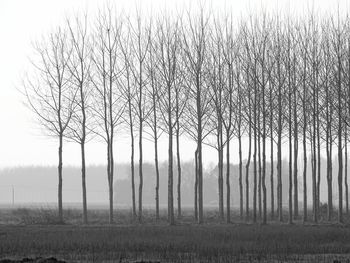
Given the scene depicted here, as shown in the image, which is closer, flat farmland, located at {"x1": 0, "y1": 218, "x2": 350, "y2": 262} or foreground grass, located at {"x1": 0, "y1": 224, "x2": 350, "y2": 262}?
flat farmland, located at {"x1": 0, "y1": 218, "x2": 350, "y2": 262}

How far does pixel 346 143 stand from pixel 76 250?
24.3 m

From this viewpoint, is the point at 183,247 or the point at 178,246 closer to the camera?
the point at 183,247

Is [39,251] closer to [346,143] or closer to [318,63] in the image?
[318,63]

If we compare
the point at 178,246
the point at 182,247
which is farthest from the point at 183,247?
the point at 178,246

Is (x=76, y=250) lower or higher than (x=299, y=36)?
lower

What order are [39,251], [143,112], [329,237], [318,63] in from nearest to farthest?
1. [39,251]
2. [329,237]
3. [318,63]
4. [143,112]

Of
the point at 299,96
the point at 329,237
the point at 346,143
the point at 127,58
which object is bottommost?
the point at 329,237

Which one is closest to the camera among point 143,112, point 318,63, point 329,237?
point 329,237

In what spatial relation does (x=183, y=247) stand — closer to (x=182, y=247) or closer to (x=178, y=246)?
(x=182, y=247)

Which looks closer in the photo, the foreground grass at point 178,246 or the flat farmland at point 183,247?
the flat farmland at point 183,247

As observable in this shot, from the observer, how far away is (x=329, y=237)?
21141mm

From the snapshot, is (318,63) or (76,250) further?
(318,63)

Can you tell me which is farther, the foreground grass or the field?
the foreground grass

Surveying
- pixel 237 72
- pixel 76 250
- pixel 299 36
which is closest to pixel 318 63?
pixel 299 36
